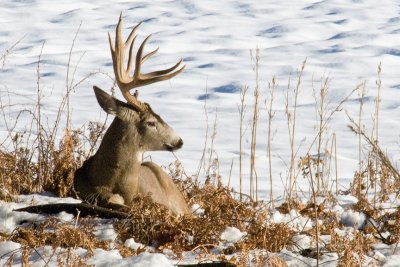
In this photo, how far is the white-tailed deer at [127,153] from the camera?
22.2 feet

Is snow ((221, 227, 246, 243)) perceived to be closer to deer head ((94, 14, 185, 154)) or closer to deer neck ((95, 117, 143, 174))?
deer neck ((95, 117, 143, 174))

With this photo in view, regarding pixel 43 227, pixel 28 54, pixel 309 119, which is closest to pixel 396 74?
pixel 309 119

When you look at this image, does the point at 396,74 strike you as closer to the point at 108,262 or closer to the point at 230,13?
the point at 230,13

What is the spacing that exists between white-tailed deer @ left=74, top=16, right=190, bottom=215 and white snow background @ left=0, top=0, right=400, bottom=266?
3112 millimetres

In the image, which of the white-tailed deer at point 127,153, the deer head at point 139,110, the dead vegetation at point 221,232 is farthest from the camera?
the deer head at point 139,110

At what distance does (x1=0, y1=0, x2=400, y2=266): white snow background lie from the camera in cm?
1498

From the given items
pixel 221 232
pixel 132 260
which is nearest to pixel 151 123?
pixel 221 232

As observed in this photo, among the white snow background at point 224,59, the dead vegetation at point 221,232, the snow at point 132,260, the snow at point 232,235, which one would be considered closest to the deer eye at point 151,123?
the dead vegetation at point 221,232

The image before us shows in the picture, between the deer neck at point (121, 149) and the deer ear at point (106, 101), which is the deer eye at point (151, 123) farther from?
the deer ear at point (106, 101)

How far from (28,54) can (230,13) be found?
815 centimetres

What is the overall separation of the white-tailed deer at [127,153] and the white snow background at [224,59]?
10.2 feet

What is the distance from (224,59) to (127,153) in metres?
16.5

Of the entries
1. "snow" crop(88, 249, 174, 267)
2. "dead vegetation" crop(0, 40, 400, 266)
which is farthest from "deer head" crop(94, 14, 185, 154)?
"snow" crop(88, 249, 174, 267)

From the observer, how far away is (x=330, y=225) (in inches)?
233
